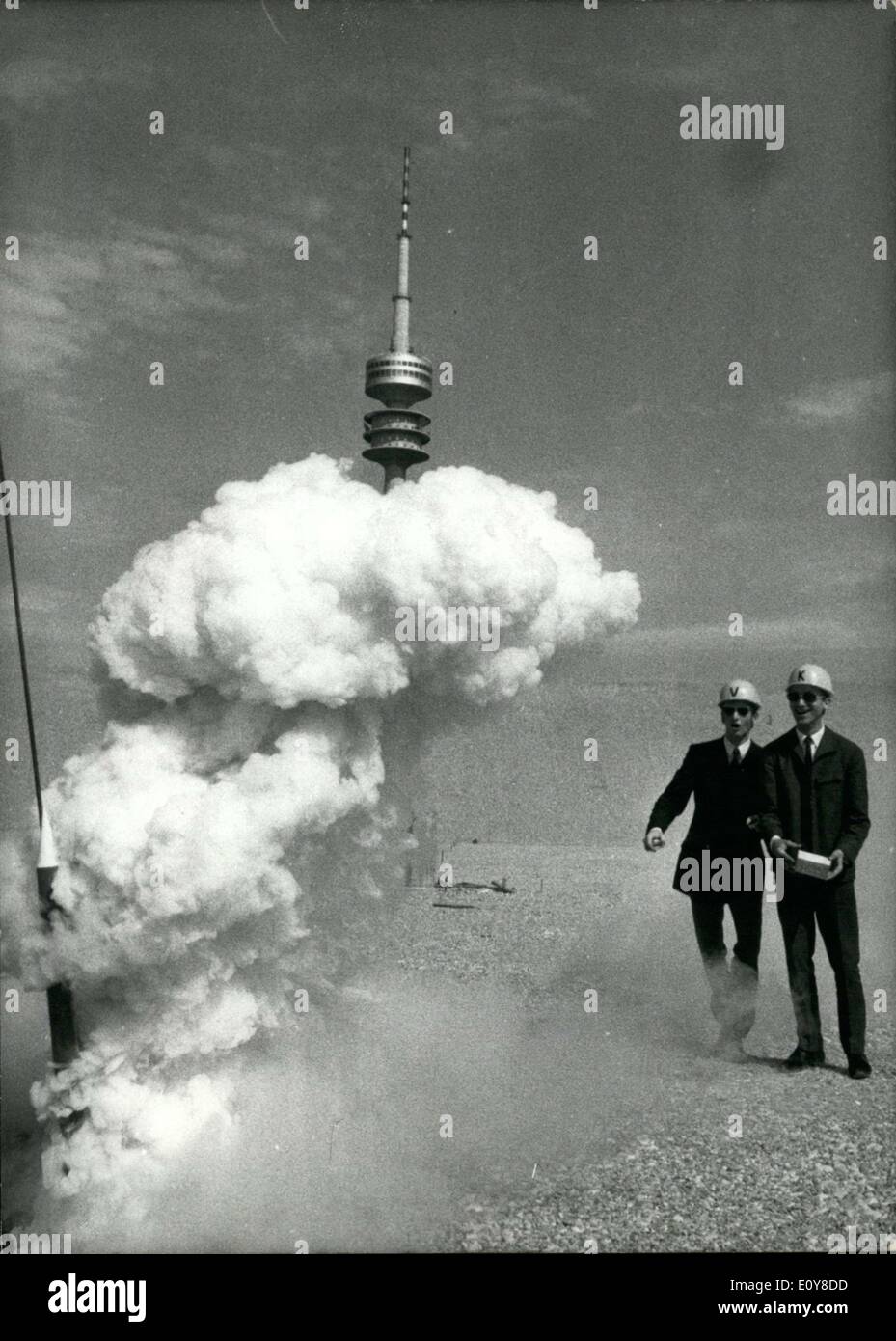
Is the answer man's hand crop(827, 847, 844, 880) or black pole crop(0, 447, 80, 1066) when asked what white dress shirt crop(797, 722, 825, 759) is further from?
black pole crop(0, 447, 80, 1066)

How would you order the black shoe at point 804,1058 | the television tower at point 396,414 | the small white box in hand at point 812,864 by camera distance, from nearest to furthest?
the small white box in hand at point 812,864
the black shoe at point 804,1058
the television tower at point 396,414

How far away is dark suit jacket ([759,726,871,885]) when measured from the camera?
12883 mm

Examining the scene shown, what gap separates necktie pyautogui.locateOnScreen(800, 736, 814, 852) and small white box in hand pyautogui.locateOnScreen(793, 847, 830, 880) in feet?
0.84

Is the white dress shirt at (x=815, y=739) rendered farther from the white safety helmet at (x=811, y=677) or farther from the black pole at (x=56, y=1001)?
the black pole at (x=56, y=1001)

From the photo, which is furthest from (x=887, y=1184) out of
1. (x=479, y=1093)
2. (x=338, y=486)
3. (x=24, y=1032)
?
(x=24, y=1032)

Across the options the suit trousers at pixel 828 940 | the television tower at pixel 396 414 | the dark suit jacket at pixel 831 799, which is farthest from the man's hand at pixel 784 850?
the television tower at pixel 396 414

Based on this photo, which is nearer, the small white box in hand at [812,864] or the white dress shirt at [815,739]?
the small white box in hand at [812,864]

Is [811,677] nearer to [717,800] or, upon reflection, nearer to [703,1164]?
[717,800]

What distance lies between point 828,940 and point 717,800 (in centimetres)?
209

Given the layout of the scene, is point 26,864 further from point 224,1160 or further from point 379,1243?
point 379,1243

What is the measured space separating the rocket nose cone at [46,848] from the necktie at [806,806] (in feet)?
28.7

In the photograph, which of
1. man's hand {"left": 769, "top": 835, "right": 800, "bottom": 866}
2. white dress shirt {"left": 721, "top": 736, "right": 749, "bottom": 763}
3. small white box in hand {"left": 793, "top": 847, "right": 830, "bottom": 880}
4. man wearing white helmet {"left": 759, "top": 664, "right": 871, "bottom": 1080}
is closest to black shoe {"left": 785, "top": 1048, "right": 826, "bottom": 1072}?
man wearing white helmet {"left": 759, "top": 664, "right": 871, "bottom": 1080}

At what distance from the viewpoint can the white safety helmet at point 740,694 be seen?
13.5 m

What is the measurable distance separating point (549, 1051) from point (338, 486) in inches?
350
